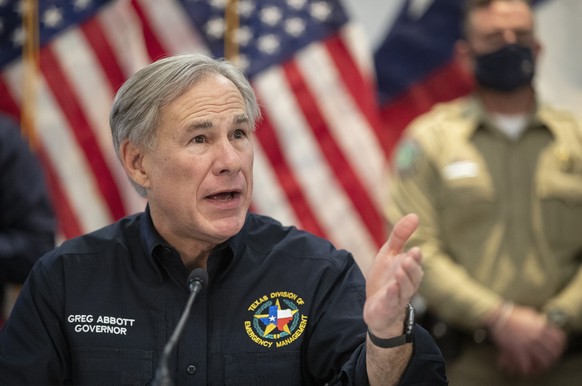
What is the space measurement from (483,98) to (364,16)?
1040mm

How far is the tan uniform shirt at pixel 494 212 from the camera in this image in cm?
407

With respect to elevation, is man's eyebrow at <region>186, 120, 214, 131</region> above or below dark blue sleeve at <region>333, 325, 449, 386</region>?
above

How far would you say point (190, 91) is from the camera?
9.43 ft

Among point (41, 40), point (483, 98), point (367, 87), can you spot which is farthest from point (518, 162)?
point (41, 40)

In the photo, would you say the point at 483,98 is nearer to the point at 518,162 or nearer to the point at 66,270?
the point at 518,162

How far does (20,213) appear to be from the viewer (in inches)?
173

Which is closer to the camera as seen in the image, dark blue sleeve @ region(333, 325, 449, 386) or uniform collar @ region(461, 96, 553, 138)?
dark blue sleeve @ region(333, 325, 449, 386)

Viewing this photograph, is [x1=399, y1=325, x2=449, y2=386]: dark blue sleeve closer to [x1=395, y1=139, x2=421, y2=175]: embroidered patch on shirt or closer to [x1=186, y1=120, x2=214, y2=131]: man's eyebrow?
[x1=186, y1=120, x2=214, y2=131]: man's eyebrow

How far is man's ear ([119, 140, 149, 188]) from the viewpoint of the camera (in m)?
3.03

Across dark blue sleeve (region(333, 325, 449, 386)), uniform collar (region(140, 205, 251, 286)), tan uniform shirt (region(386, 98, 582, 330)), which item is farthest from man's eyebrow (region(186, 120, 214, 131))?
tan uniform shirt (region(386, 98, 582, 330))

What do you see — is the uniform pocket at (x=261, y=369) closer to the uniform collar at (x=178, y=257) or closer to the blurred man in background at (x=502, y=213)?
the uniform collar at (x=178, y=257)

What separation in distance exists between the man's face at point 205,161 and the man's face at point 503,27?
1.72m

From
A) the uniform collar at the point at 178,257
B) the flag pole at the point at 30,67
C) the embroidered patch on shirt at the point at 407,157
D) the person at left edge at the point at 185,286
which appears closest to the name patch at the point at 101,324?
the person at left edge at the point at 185,286

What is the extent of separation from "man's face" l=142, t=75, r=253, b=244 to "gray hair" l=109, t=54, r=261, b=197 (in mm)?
24
